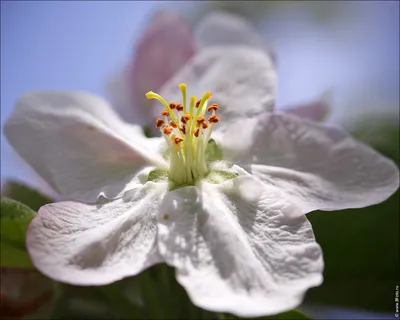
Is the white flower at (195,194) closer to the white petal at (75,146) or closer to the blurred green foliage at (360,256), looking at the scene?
the white petal at (75,146)

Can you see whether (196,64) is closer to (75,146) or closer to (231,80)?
(231,80)

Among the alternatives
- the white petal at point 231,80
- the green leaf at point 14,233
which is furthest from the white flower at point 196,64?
the green leaf at point 14,233

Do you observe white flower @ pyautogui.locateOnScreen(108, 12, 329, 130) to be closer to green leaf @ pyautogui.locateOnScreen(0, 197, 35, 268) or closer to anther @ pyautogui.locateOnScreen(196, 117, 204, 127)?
anther @ pyautogui.locateOnScreen(196, 117, 204, 127)

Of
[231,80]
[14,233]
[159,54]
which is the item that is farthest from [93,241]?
[159,54]

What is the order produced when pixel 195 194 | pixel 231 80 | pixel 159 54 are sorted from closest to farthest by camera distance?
pixel 195 194 → pixel 231 80 → pixel 159 54

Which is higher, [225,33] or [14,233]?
[225,33]

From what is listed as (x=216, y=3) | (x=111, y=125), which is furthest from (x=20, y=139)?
(x=216, y=3)

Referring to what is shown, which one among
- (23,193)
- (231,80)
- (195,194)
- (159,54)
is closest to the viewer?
(195,194)
